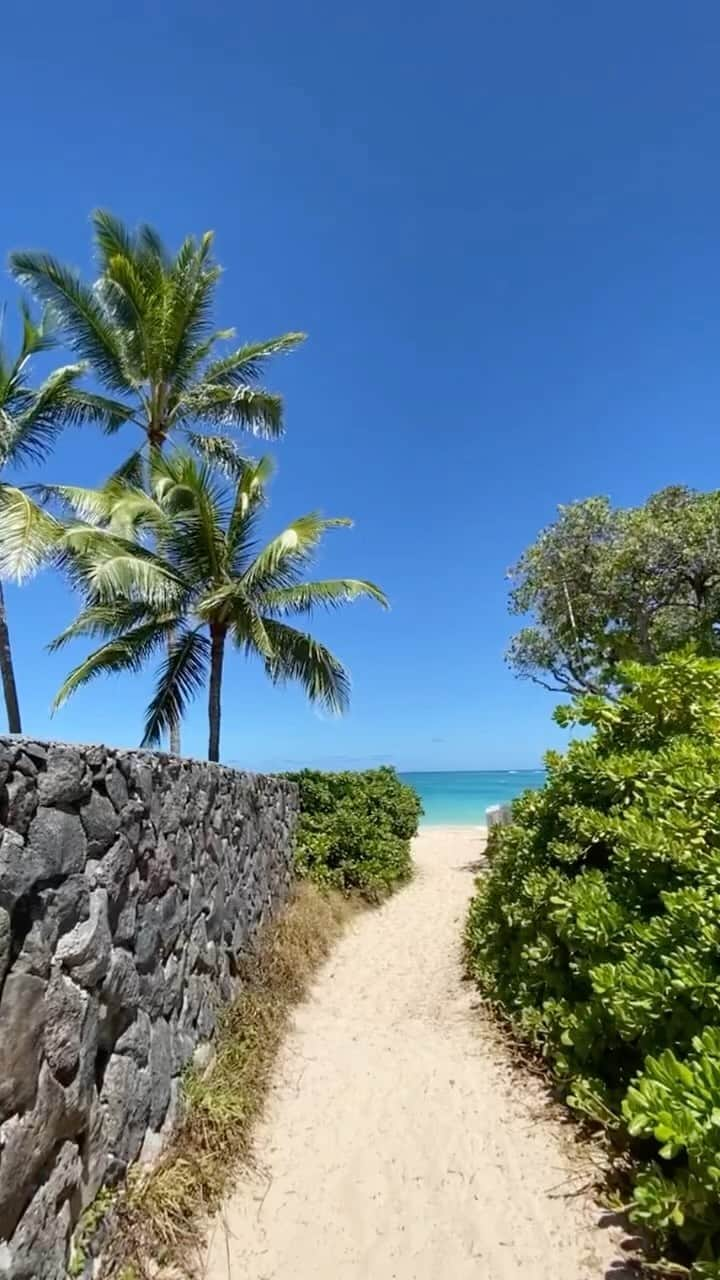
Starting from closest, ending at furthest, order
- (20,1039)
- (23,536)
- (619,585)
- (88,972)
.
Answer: (20,1039), (88,972), (23,536), (619,585)

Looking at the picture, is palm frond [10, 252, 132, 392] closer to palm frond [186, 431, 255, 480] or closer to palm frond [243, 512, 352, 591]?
palm frond [186, 431, 255, 480]

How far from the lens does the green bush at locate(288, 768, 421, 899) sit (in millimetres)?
9125

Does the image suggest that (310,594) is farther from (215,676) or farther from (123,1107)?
(123,1107)

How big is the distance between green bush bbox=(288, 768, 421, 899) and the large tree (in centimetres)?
495

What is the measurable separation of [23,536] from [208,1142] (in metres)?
7.50

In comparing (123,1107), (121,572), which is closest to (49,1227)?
(123,1107)

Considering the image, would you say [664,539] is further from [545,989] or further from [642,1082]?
[642,1082]

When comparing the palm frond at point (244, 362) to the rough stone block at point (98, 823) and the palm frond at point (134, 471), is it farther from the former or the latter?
the rough stone block at point (98, 823)

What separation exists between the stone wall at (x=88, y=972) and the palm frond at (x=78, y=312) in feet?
34.8

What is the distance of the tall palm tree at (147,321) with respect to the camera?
1170 centimetres

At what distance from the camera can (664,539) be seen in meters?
10.9

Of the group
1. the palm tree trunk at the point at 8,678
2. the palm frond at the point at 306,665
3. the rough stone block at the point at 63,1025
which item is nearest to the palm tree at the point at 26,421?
the palm tree trunk at the point at 8,678

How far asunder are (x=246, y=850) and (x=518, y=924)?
2479 mm

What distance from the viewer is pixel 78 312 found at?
11797 mm
